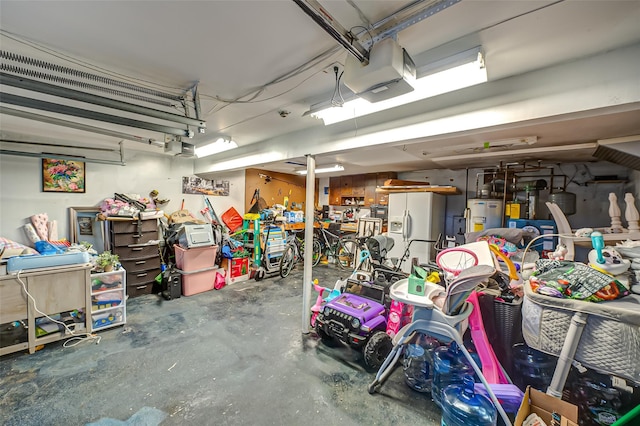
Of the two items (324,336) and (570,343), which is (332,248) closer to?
(324,336)

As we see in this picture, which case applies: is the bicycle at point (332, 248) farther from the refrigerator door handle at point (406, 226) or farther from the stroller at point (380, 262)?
the stroller at point (380, 262)

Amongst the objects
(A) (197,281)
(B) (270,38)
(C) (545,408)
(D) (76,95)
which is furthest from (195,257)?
(C) (545,408)

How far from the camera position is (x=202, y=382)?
206cm

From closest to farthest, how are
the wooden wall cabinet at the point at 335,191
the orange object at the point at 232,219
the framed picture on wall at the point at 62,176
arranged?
the framed picture on wall at the point at 62,176, the orange object at the point at 232,219, the wooden wall cabinet at the point at 335,191

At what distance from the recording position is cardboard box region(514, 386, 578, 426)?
126 centimetres

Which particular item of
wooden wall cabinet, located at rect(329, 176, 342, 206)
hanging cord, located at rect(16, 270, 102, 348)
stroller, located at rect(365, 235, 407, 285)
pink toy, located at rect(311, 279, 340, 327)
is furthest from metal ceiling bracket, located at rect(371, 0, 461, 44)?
wooden wall cabinet, located at rect(329, 176, 342, 206)

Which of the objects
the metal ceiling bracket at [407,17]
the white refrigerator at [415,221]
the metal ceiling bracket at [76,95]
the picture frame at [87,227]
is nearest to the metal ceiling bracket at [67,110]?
the metal ceiling bracket at [76,95]

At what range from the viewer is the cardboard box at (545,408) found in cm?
126

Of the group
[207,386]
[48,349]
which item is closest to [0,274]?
[48,349]

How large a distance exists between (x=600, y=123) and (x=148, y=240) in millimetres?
5825

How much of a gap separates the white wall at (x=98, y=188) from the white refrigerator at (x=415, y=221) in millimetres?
3524

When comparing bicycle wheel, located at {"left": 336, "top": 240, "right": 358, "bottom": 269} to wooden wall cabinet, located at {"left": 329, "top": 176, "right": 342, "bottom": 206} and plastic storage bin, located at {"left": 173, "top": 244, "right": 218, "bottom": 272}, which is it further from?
plastic storage bin, located at {"left": 173, "top": 244, "right": 218, "bottom": 272}

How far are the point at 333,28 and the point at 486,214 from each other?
4.41 metres

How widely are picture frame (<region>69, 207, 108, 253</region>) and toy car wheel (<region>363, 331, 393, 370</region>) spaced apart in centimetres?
432
